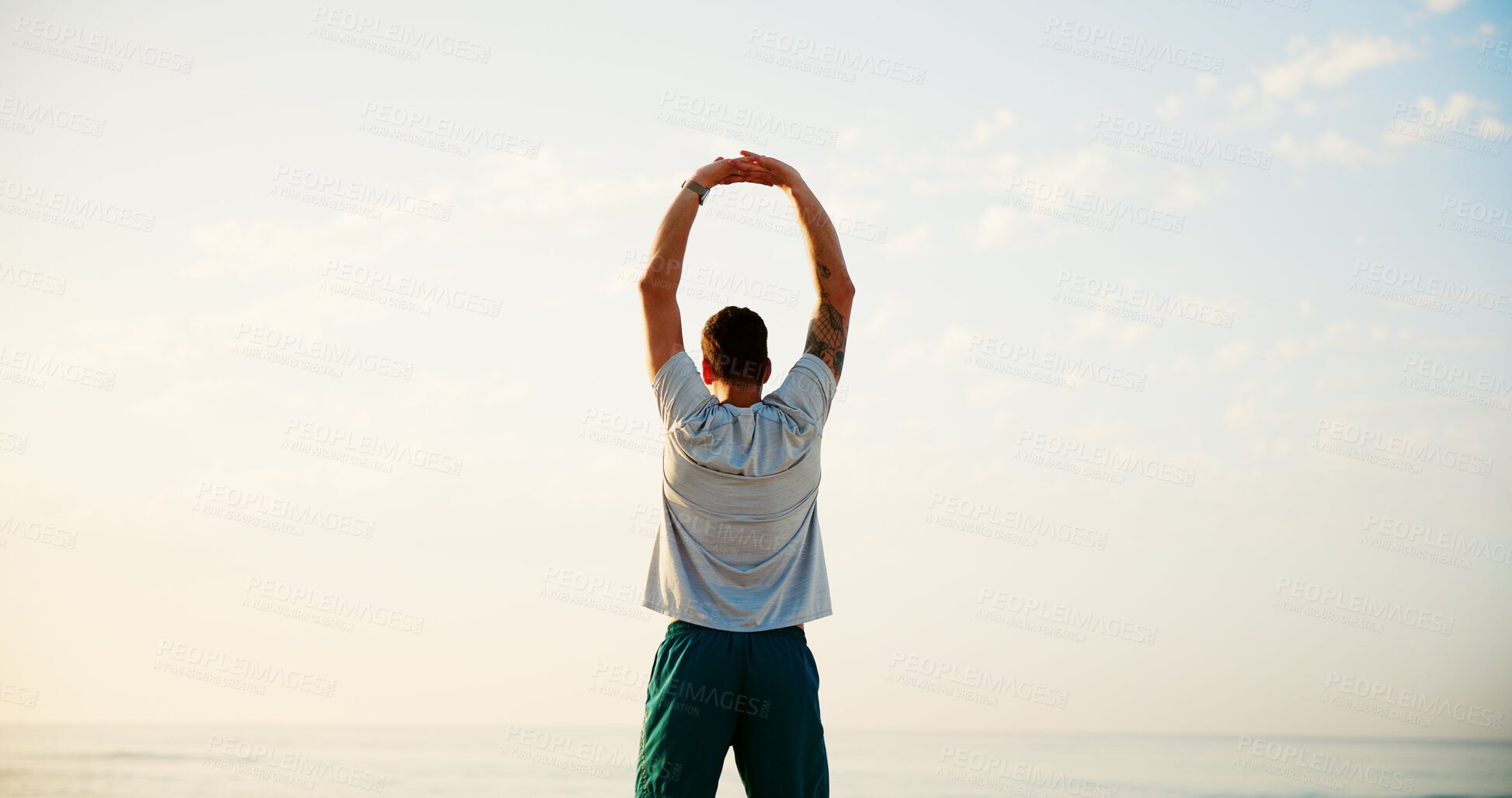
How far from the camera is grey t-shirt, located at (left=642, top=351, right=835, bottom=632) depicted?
9.36 feet

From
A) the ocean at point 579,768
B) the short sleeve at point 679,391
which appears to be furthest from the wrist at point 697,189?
the ocean at point 579,768

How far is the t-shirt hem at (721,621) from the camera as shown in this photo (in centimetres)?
285

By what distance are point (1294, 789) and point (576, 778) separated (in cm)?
952

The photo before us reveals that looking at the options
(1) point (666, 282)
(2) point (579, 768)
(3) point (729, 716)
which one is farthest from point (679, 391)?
(2) point (579, 768)

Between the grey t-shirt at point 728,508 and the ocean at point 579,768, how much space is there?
9802 millimetres

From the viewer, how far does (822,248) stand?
325 cm

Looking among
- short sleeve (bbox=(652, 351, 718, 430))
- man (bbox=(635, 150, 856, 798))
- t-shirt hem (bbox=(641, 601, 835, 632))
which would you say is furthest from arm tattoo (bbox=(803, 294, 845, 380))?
t-shirt hem (bbox=(641, 601, 835, 632))

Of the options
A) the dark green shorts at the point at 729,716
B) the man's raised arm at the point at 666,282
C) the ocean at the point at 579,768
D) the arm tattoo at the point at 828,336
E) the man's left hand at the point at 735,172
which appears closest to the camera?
the dark green shorts at the point at 729,716

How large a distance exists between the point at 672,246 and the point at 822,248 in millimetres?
468

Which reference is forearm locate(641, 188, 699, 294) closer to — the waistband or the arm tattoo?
the arm tattoo

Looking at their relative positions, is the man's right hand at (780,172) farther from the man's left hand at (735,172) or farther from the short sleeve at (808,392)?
the short sleeve at (808,392)

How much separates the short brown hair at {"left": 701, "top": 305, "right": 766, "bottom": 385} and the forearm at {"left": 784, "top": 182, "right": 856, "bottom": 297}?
31 centimetres

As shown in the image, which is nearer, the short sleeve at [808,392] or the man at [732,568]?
the man at [732,568]

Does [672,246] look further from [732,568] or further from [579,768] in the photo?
[579,768]
